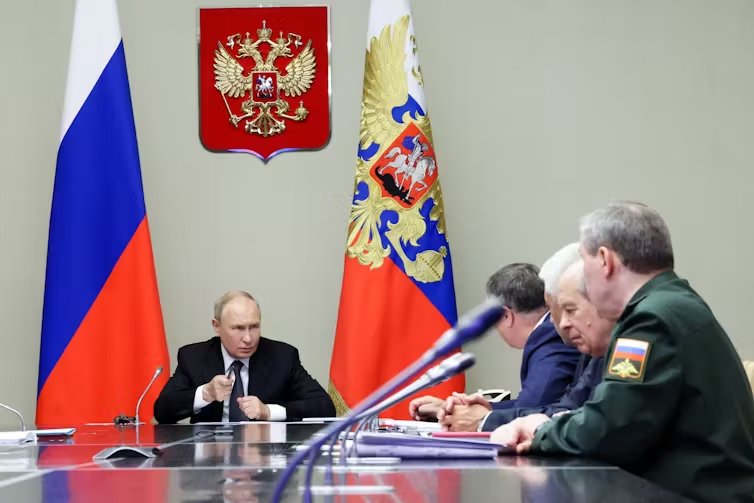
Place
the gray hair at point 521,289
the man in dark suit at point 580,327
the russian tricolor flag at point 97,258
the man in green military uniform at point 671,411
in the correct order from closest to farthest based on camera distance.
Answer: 1. the man in green military uniform at point 671,411
2. the man in dark suit at point 580,327
3. the gray hair at point 521,289
4. the russian tricolor flag at point 97,258

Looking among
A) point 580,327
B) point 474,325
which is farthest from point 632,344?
point 474,325

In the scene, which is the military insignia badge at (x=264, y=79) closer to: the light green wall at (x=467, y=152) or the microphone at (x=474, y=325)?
the light green wall at (x=467, y=152)

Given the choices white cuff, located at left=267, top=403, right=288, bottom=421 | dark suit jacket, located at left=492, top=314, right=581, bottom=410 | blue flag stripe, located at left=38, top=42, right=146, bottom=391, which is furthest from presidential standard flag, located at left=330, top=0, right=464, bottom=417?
dark suit jacket, located at left=492, top=314, right=581, bottom=410

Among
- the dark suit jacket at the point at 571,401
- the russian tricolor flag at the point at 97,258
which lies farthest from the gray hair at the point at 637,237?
the russian tricolor flag at the point at 97,258

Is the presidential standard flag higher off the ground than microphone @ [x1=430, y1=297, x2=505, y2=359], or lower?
higher

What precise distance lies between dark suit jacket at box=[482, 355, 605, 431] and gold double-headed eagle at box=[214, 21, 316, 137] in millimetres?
3030

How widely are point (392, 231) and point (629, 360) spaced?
3.31m

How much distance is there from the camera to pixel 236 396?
4910 millimetres

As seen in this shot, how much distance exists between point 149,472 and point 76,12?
4.03m

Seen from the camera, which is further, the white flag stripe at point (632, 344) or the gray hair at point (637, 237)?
the gray hair at point (637, 237)

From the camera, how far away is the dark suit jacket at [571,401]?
3.23m

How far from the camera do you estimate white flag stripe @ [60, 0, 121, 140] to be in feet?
18.3

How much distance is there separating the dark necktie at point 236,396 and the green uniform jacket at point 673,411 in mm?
2612

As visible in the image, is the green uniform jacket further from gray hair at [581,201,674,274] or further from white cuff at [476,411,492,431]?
white cuff at [476,411,492,431]
